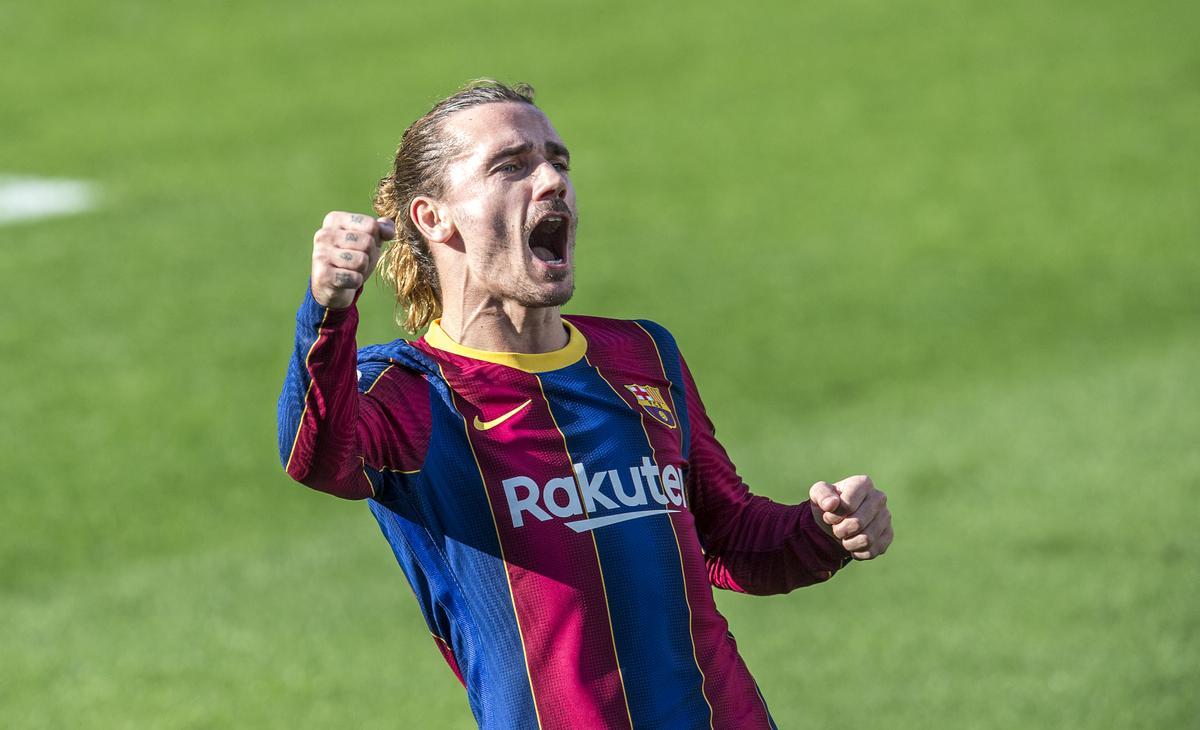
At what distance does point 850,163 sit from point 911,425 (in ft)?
16.9

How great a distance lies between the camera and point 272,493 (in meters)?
10.9

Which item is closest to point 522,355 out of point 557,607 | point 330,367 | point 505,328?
point 505,328

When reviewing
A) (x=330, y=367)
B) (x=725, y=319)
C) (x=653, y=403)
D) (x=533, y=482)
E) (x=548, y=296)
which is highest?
(x=725, y=319)

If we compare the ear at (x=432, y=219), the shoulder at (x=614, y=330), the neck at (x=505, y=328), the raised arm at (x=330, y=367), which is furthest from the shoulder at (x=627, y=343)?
the raised arm at (x=330, y=367)

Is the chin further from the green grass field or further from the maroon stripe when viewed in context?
the green grass field

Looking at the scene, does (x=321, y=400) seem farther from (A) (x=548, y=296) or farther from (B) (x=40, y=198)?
(B) (x=40, y=198)

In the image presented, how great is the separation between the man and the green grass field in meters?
4.63

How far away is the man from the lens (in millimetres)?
3258

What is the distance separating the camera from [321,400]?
9.46ft

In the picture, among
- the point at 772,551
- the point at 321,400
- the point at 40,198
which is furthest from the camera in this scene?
the point at 40,198

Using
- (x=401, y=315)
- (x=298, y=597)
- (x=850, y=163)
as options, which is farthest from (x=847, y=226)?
(x=401, y=315)

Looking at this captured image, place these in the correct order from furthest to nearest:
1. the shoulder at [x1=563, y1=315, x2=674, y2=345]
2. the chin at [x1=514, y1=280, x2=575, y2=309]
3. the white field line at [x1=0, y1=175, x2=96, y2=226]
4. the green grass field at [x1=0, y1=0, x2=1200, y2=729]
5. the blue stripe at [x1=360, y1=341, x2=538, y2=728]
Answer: the white field line at [x1=0, y1=175, x2=96, y2=226] → the green grass field at [x1=0, y1=0, x2=1200, y2=729] → the shoulder at [x1=563, y1=315, x2=674, y2=345] → the chin at [x1=514, y1=280, x2=575, y2=309] → the blue stripe at [x1=360, y1=341, x2=538, y2=728]

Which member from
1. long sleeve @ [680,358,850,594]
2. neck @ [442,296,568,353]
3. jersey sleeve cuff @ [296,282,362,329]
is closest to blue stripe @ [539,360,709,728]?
neck @ [442,296,568,353]

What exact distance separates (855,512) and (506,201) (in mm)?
979
